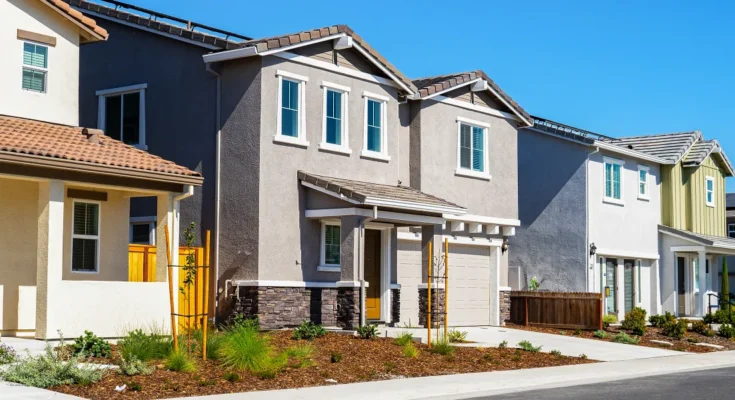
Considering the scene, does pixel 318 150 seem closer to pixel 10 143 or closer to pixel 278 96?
pixel 278 96

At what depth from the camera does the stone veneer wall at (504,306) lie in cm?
2766

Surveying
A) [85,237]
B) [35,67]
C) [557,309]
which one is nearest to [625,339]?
[557,309]

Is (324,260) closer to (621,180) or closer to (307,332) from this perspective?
(307,332)

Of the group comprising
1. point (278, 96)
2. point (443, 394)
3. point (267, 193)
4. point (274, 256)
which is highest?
point (278, 96)

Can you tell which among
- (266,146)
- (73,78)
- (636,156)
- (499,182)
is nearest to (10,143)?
(73,78)

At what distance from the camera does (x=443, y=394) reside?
14.4 metres

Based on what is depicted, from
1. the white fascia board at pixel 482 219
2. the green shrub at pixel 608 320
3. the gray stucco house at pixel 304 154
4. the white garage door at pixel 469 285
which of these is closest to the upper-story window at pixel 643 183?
the green shrub at pixel 608 320

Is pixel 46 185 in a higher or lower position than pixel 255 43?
lower

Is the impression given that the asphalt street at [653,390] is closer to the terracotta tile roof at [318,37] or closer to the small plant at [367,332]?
the small plant at [367,332]

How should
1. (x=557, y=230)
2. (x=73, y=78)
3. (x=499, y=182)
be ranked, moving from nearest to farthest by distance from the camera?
(x=73, y=78), (x=499, y=182), (x=557, y=230)

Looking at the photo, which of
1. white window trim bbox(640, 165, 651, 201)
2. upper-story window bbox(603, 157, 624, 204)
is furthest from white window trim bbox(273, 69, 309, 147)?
white window trim bbox(640, 165, 651, 201)

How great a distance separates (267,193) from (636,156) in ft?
56.2

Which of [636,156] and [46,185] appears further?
[636,156]

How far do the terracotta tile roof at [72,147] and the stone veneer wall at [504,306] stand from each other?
11560mm
